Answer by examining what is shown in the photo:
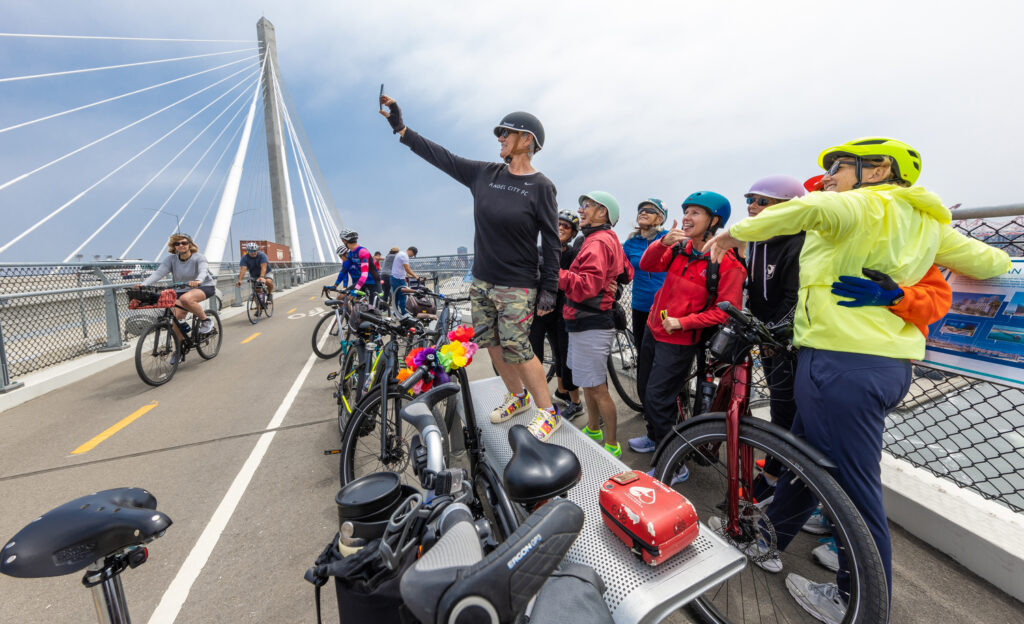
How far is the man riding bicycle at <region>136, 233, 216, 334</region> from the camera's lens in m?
6.28

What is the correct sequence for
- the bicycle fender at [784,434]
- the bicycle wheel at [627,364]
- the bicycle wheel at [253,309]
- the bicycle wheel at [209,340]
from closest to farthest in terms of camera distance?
the bicycle fender at [784,434]
the bicycle wheel at [627,364]
the bicycle wheel at [209,340]
the bicycle wheel at [253,309]

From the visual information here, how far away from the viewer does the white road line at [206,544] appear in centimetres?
201

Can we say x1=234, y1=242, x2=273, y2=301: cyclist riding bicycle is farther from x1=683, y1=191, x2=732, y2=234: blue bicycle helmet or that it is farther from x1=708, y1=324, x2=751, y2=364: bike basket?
x1=708, y1=324, x2=751, y2=364: bike basket

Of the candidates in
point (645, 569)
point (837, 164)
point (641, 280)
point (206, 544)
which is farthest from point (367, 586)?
point (641, 280)

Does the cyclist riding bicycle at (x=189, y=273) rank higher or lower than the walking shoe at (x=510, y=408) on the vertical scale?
higher

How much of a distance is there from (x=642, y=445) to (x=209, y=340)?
734 centimetres

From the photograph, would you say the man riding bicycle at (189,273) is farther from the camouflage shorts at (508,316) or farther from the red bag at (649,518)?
the red bag at (649,518)

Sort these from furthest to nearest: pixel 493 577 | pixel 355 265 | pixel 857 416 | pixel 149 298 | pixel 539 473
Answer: pixel 355 265
pixel 149 298
pixel 857 416
pixel 539 473
pixel 493 577

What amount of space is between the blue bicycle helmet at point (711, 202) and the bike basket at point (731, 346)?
106 cm

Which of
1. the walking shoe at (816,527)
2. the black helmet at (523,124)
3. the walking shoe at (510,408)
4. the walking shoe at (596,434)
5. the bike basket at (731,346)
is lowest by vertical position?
the walking shoe at (816,527)

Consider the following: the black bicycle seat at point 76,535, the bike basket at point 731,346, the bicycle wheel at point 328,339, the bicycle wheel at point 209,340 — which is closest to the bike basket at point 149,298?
the bicycle wheel at point 209,340

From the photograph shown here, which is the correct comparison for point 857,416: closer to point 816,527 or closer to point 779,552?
point 779,552

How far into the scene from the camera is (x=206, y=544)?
8.05 ft

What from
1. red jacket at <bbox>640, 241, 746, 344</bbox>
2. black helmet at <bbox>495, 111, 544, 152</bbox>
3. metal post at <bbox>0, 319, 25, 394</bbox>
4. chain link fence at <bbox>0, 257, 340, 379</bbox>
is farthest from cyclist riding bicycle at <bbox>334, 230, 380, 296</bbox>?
red jacket at <bbox>640, 241, 746, 344</bbox>
